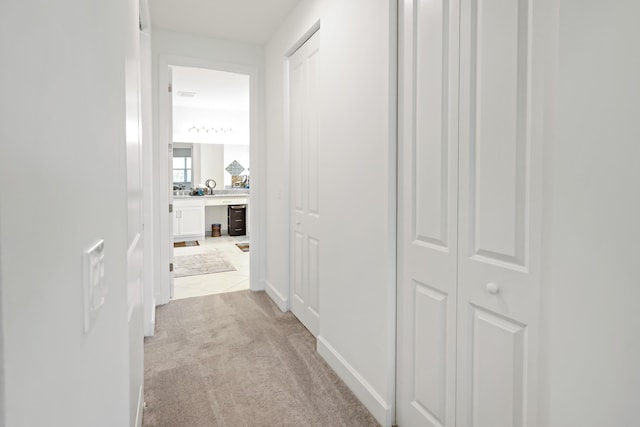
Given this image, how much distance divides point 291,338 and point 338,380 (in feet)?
2.23

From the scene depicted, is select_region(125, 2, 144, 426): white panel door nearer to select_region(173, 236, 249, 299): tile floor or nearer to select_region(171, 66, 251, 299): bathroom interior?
select_region(173, 236, 249, 299): tile floor

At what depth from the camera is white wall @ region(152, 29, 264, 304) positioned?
3.38 metres

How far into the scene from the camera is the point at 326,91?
235 centimetres

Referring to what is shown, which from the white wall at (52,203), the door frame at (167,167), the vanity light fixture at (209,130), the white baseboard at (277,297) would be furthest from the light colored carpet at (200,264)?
the white wall at (52,203)

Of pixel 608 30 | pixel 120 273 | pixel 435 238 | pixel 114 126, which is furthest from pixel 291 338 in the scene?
pixel 608 30

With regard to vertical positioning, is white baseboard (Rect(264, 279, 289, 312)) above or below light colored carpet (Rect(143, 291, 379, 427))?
above

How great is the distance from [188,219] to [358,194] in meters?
5.74

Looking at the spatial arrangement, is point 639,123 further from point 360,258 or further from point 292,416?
point 292,416

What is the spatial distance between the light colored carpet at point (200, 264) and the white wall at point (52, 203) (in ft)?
13.6

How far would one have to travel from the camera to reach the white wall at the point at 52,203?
0.88ft

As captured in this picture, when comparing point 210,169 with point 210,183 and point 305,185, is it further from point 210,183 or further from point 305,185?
point 305,185

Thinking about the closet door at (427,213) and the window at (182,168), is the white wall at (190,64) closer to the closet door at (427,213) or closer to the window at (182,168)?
the closet door at (427,213)

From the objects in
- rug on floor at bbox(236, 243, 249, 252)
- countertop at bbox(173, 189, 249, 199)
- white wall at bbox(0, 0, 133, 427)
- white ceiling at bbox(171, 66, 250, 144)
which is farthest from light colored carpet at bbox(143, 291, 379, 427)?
countertop at bbox(173, 189, 249, 199)

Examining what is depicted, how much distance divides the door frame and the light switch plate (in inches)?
118
